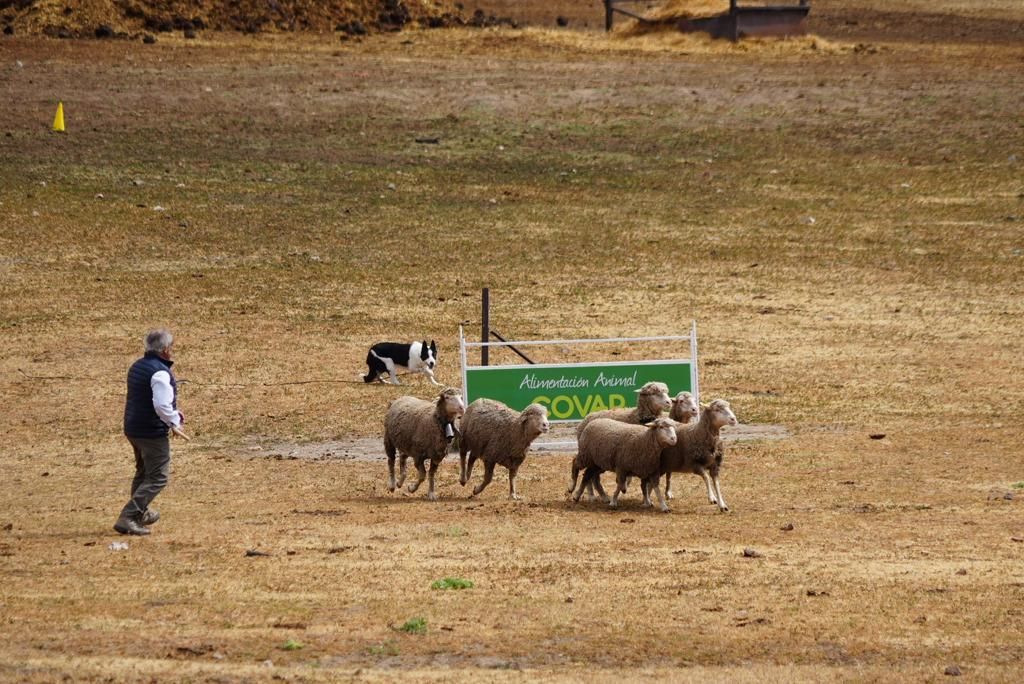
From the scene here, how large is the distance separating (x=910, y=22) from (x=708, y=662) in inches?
1845

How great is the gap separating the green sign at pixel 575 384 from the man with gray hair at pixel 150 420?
14.8 ft

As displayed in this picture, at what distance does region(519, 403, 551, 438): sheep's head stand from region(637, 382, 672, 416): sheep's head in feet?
4.33

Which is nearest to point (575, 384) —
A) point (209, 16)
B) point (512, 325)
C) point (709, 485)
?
point (709, 485)

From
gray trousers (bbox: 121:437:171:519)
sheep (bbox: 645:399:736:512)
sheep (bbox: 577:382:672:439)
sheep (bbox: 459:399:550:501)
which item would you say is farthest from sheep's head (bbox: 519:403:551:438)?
gray trousers (bbox: 121:437:171:519)

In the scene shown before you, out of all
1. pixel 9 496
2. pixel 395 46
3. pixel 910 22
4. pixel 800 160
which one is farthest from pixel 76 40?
pixel 9 496

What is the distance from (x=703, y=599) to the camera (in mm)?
13070

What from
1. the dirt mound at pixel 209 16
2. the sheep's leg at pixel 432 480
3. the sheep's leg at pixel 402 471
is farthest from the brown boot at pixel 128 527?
the dirt mound at pixel 209 16

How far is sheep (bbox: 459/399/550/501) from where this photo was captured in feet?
56.0

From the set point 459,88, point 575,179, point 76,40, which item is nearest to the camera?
point 575,179

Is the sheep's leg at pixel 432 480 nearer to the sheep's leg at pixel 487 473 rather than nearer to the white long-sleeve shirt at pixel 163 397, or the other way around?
the sheep's leg at pixel 487 473

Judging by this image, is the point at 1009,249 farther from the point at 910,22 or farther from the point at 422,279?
the point at 910,22

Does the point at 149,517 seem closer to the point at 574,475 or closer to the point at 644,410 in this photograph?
the point at 574,475

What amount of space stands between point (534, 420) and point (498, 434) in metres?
0.57

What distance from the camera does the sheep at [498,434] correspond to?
17.1 meters
